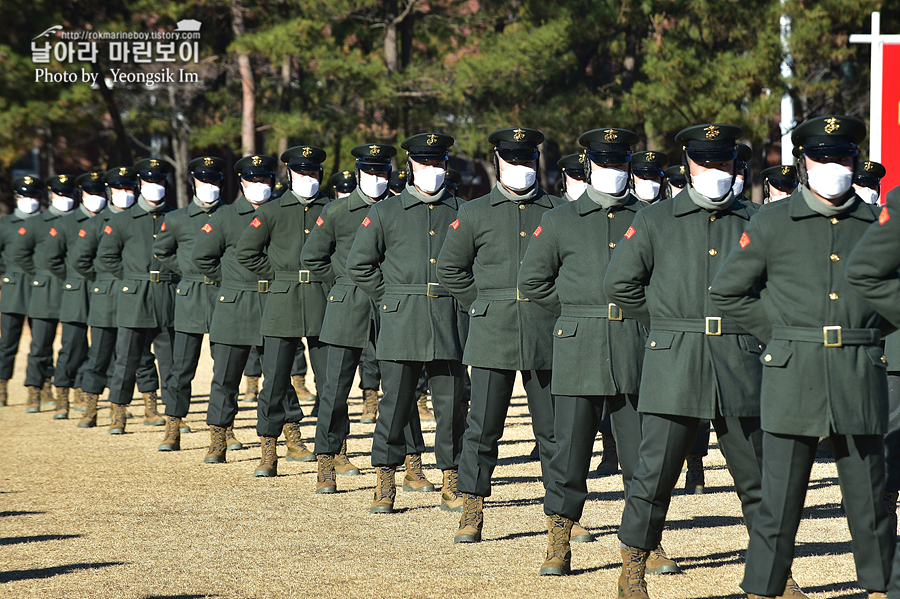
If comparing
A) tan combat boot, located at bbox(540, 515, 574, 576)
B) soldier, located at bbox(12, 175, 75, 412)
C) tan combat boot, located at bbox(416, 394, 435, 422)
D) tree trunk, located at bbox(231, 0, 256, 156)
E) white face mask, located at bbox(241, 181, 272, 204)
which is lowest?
tan combat boot, located at bbox(416, 394, 435, 422)

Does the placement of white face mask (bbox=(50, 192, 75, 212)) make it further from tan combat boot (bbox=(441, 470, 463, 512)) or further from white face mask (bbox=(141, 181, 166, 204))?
Answer: tan combat boot (bbox=(441, 470, 463, 512))

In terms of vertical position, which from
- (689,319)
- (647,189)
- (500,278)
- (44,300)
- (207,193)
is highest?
(207,193)

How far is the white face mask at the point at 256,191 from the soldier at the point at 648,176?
9.59ft

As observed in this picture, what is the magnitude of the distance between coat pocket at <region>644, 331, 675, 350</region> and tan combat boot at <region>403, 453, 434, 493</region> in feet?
11.0

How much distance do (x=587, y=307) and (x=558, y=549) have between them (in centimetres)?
124

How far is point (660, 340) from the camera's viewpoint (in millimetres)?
5387

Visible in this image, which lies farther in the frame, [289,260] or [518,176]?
[289,260]

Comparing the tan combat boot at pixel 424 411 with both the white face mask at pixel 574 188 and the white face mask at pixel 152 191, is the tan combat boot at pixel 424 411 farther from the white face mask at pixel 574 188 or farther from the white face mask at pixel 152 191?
the white face mask at pixel 574 188

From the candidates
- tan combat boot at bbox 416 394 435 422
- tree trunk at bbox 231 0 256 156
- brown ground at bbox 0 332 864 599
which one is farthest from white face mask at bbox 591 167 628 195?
tree trunk at bbox 231 0 256 156

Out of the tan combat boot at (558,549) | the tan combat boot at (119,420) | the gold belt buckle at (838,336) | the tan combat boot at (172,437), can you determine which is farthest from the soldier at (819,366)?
the tan combat boot at (119,420)

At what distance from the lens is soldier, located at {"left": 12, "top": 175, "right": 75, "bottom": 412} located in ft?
42.3

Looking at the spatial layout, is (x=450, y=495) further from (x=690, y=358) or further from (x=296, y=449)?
(x=690, y=358)

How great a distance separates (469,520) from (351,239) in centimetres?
264

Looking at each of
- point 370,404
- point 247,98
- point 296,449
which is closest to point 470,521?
point 296,449
